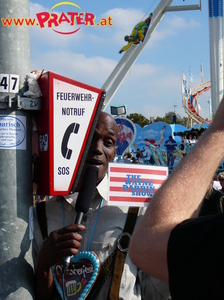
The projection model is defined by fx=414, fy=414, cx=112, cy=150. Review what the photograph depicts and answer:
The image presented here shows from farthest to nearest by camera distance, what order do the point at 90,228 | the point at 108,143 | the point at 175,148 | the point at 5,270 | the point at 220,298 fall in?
the point at 175,148 → the point at 108,143 → the point at 90,228 → the point at 5,270 → the point at 220,298

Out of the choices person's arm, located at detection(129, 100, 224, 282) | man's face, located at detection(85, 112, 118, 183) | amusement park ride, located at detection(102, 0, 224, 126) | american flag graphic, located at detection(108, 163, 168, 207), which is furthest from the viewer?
amusement park ride, located at detection(102, 0, 224, 126)

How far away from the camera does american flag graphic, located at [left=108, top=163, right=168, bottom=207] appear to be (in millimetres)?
1985

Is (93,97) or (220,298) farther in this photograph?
(93,97)

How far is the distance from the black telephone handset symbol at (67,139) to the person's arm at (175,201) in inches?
39.1

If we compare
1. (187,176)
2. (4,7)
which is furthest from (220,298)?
(4,7)

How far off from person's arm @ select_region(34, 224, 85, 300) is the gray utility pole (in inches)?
2.1

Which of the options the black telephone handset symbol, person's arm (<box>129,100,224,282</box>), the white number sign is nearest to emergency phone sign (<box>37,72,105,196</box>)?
the black telephone handset symbol

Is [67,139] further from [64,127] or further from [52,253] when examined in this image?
[52,253]

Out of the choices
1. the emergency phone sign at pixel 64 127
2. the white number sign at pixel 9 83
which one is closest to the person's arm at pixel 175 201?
the emergency phone sign at pixel 64 127

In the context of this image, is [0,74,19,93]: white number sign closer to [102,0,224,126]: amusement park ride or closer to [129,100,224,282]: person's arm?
[129,100,224,282]: person's arm

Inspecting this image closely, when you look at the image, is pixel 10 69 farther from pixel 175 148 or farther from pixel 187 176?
pixel 175 148

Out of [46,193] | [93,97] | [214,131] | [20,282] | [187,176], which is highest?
[93,97]

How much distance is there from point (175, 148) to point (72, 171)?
16.5m

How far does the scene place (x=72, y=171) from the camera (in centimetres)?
191
